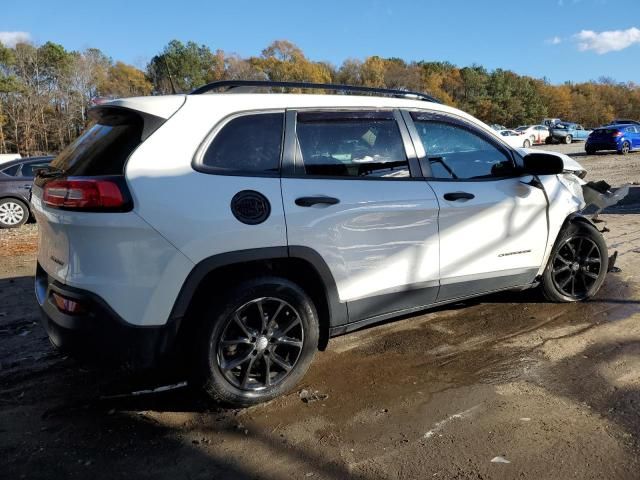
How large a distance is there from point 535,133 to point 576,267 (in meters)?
43.3

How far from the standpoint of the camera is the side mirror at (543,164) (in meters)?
4.22

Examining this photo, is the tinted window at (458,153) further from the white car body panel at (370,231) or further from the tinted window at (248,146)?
the tinted window at (248,146)

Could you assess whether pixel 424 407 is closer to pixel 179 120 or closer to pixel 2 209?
pixel 179 120

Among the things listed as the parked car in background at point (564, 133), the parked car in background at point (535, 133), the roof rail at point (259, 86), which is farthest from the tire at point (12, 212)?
the parked car in background at point (564, 133)

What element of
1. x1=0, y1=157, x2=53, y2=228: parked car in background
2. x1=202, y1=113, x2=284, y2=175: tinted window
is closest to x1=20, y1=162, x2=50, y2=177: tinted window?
x1=0, y1=157, x2=53, y2=228: parked car in background

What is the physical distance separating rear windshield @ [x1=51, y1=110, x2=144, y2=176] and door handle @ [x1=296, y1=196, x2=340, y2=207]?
0.95 meters

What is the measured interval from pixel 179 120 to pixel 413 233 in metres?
1.68

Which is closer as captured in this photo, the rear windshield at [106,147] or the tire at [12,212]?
the rear windshield at [106,147]

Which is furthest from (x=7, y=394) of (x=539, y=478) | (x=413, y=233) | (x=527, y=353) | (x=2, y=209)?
(x=2, y=209)

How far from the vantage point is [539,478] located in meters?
2.54

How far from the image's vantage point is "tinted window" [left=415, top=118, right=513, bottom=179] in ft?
12.6

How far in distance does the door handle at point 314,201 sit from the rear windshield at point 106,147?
3.12ft

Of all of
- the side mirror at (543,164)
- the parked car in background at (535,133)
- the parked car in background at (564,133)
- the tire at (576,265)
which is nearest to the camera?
the side mirror at (543,164)

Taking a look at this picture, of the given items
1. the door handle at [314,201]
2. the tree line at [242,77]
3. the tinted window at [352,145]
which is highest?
the tree line at [242,77]
